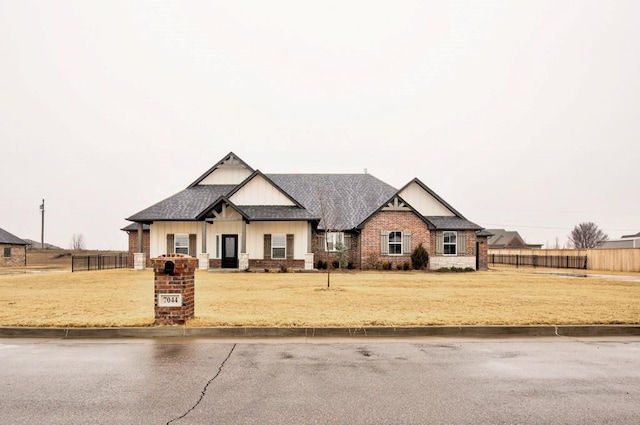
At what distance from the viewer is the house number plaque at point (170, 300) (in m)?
9.38

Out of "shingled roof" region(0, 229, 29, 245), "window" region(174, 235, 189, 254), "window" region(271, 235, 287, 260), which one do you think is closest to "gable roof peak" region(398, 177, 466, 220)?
"window" region(271, 235, 287, 260)

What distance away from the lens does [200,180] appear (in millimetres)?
34688

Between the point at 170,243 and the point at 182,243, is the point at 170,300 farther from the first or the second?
the point at 170,243

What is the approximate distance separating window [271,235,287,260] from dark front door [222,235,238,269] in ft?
8.11

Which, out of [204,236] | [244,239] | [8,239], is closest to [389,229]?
[244,239]

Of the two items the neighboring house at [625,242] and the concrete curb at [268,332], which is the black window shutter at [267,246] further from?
the neighboring house at [625,242]

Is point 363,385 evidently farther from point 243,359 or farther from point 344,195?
point 344,195

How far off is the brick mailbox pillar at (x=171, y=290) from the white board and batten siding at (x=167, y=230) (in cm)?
2190

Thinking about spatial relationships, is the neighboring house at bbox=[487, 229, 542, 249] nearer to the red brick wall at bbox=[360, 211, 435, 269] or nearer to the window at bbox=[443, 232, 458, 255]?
the window at bbox=[443, 232, 458, 255]

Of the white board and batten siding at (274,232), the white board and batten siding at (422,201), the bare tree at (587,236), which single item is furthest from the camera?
the bare tree at (587,236)

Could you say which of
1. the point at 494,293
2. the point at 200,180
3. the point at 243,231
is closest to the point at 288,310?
the point at 494,293

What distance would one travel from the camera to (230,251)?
31.4 m

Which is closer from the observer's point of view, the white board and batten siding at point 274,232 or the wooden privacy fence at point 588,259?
the white board and batten siding at point 274,232

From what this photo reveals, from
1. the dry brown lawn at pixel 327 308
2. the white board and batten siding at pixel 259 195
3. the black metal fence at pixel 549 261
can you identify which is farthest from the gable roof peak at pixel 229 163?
the black metal fence at pixel 549 261
